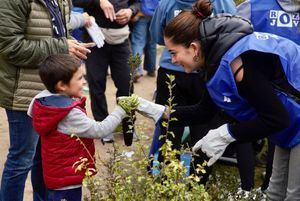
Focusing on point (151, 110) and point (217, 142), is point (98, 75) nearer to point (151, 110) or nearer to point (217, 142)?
point (151, 110)

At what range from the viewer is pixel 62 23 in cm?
308

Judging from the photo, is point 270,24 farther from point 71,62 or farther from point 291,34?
point 71,62

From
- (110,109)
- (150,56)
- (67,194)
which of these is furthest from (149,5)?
(67,194)

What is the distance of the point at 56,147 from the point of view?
9.40 ft

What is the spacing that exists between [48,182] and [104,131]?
0.45 m

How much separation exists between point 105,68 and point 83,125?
6.97ft

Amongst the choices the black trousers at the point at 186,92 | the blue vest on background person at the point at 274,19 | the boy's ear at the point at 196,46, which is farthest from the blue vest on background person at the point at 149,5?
the boy's ear at the point at 196,46

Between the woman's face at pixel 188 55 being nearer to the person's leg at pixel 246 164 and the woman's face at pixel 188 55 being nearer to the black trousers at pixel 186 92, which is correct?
the black trousers at pixel 186 92

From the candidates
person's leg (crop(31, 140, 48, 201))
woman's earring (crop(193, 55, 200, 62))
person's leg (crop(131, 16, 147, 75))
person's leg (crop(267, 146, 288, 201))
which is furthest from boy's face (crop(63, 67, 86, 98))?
person's leg (crop(131, 16, 147, 75))

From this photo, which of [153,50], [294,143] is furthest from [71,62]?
[153,50]

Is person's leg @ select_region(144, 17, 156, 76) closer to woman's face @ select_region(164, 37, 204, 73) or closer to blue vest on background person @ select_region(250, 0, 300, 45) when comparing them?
blue vest on background person @ select_region(250, 0, 300, 45)

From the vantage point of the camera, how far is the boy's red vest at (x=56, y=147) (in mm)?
2766

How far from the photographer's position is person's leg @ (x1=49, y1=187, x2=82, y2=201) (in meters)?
2.97

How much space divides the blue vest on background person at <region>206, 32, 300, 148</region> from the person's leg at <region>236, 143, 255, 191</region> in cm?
127
